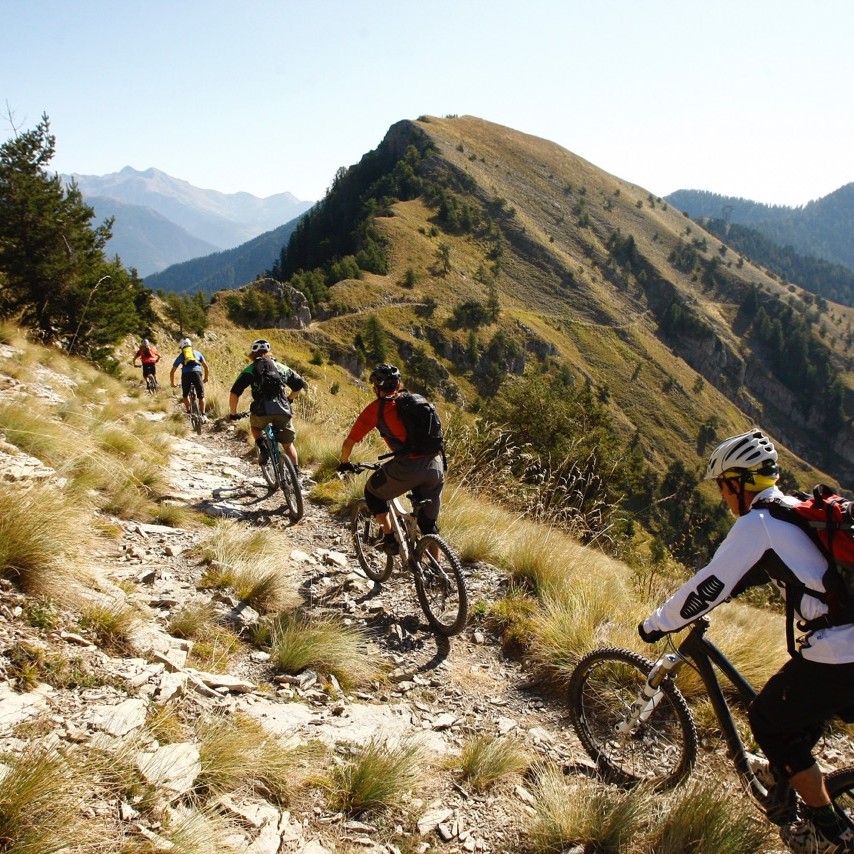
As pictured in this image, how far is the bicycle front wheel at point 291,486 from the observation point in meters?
7.72

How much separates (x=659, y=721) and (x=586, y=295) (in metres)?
133

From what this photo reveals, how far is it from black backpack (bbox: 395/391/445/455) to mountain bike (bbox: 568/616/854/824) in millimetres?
2328

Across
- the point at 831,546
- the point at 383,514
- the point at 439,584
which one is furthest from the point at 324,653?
the point at 831,546

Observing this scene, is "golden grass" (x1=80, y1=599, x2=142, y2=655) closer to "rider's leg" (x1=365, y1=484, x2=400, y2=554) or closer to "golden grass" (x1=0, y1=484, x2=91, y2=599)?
"golden grass" (x1=0, y1=484, x2=91, y2=599)

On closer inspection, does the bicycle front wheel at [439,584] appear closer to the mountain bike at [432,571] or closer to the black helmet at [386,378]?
the mountain bike at [432,571]

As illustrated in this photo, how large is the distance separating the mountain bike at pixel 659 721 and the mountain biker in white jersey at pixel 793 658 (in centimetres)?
16

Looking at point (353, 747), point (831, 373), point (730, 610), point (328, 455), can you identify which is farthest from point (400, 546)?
point (831, 373)

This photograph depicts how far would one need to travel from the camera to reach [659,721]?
3.82 meters

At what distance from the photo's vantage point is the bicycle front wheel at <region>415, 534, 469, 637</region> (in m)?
5.08

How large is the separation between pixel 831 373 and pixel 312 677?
192m

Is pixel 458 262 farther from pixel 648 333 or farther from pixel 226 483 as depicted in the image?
pixel 226 483

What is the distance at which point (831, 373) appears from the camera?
511ft

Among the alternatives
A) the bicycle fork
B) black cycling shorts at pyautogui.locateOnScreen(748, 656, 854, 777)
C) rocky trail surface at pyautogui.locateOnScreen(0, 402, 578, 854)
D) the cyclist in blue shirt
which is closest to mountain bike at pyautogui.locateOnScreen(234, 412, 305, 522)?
rocky trail surface at pyautogui.locateOnScreen(0, 402, 578, 854)

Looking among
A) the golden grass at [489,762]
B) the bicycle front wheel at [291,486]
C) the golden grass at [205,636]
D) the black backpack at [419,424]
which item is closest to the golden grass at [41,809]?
the golden grass at [205,636]
